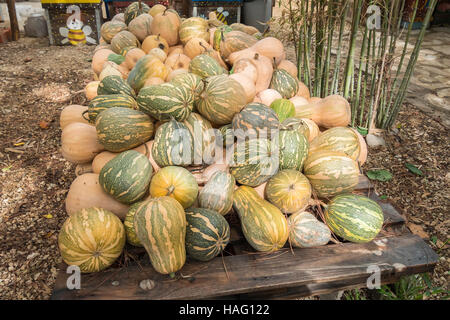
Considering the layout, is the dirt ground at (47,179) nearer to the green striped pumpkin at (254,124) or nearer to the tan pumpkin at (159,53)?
the tan pumpkin at (159,53)

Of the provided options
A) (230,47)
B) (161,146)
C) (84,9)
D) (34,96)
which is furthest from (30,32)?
(161,146)

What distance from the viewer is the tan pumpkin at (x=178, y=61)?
2.95 meters

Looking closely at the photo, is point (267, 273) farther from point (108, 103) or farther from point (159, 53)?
point (159, 53)

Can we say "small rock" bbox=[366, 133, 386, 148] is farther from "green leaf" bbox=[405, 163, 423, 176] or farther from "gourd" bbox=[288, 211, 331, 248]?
"gourd" bbox=[288, 211, 331, 248]

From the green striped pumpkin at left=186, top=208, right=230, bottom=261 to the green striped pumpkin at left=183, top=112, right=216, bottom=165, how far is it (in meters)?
0.45

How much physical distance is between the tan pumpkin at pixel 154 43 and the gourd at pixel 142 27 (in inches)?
11.7

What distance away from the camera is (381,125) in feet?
12.1

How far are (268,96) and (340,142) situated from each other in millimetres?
753

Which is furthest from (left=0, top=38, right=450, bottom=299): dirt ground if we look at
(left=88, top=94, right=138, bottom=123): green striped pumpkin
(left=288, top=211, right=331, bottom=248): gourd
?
(left=288, top=211, right=331, bottom=248): gourd

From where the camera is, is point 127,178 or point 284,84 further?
point 284,84

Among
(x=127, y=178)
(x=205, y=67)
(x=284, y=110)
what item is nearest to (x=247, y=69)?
(x=205, y=67)

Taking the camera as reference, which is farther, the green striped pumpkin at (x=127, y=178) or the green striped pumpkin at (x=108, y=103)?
the green striped pumpkin at (x=108, y=103)

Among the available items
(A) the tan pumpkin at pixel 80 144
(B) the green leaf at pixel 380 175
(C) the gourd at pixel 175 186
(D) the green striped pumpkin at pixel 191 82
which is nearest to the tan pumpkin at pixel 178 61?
(D) the green striped pumpkin at pixel 191 82

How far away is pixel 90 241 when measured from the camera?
150cm
